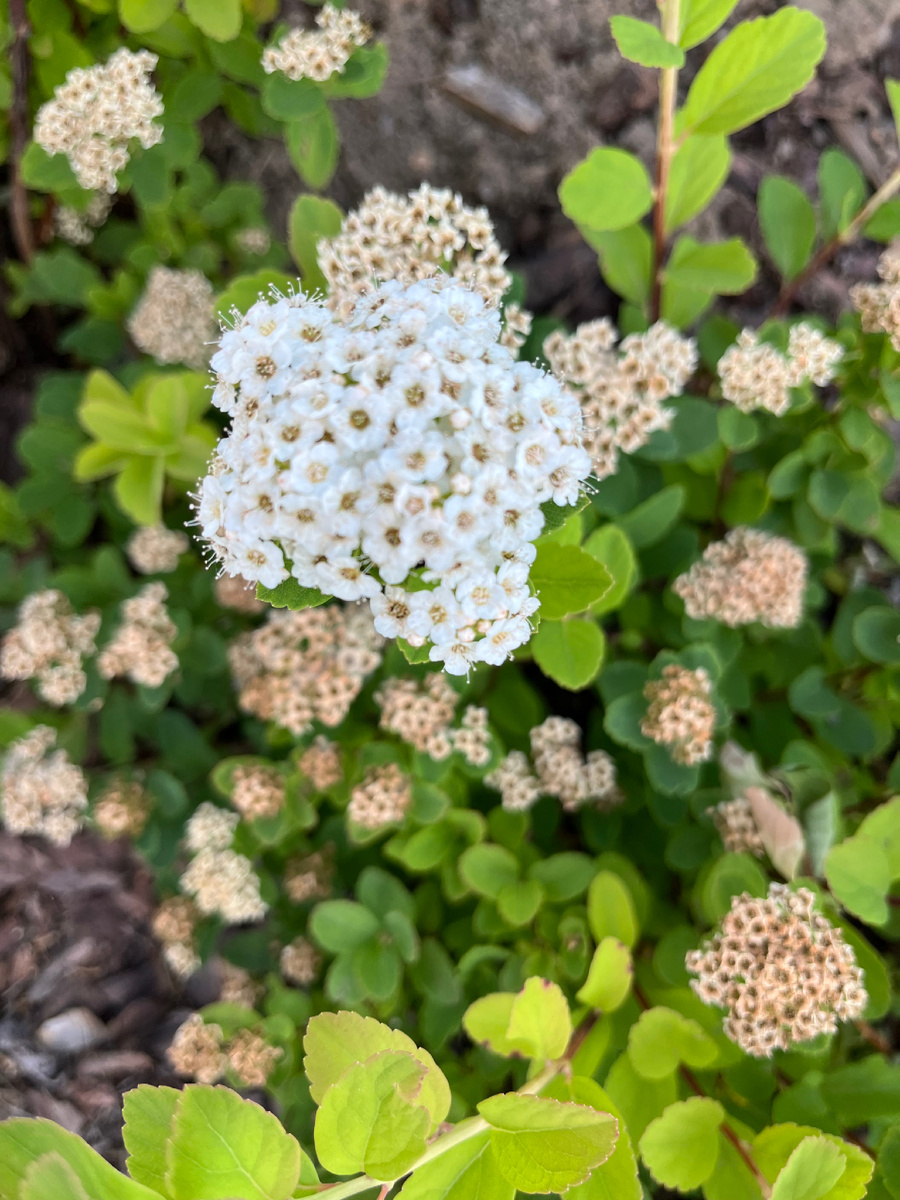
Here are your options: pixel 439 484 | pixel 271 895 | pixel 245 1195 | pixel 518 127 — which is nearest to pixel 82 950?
pixel 271 895

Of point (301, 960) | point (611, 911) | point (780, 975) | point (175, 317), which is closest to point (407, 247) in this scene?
point (175, 317)

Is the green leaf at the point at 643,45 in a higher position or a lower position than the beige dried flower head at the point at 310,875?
higher

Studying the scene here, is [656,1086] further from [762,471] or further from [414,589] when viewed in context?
[762,471]

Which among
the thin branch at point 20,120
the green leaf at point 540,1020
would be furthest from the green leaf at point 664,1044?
the thin branch at point 20,120

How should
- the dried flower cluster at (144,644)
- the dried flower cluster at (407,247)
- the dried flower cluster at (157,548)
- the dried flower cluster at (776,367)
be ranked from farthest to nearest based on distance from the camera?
the dried flower cluster at (157,548)
the dried flower cluster at (144,644)
the dried flower cluster at (776,367)
the dried flower cluster at (407,247)

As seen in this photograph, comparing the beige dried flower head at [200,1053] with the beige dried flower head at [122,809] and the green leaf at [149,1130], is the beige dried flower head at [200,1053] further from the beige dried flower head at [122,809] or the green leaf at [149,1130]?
the green leaf at [149,1130]

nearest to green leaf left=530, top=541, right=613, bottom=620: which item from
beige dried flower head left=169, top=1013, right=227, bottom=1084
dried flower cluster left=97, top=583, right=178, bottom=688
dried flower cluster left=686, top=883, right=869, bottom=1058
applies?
dried flower cluster left=686, top=883, right=869, bottom=1058
